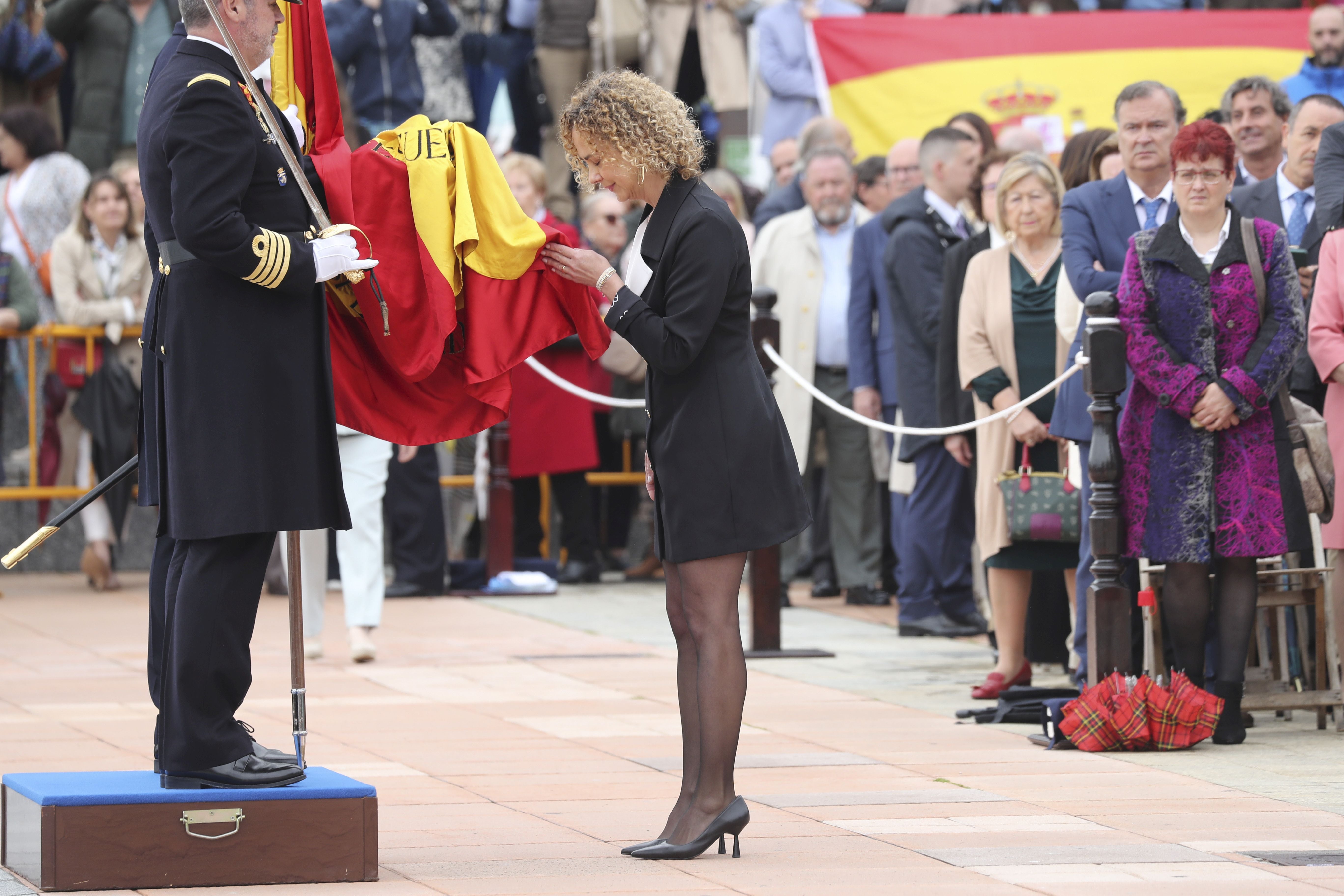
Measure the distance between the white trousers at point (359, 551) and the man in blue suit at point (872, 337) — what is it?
2.67 meters

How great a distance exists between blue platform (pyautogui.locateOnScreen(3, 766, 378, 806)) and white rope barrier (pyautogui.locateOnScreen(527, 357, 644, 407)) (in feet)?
19.0

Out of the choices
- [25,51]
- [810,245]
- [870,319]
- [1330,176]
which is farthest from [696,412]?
[25,51]

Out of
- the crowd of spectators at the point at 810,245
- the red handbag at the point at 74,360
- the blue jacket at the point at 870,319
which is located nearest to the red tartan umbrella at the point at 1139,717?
the crowd of spectators at the point at 810,245

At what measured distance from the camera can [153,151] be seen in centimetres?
479

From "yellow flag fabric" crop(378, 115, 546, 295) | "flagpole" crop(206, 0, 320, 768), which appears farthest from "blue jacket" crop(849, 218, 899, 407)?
"flagpole" crop(206, 0, 320, 768)

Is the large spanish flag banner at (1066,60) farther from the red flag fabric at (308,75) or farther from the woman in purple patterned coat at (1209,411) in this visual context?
the red flag fabric at (308,75)

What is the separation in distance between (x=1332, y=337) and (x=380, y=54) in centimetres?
723

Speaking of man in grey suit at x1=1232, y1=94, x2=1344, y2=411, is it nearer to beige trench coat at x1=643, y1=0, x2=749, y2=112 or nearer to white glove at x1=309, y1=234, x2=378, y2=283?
white glove at x1=309, y1=234, x2=378, y2=283

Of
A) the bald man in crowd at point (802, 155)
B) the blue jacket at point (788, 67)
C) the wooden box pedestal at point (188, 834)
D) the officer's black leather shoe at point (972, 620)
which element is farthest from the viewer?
the blue jacket at point (788, 67)

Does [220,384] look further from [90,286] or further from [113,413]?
[90,286]

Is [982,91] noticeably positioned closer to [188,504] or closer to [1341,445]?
[1341,445]

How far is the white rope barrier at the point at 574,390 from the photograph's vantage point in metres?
10.9

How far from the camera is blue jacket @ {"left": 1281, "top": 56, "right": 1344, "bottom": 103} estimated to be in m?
11.0

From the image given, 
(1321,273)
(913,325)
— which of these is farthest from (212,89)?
(913,325)
